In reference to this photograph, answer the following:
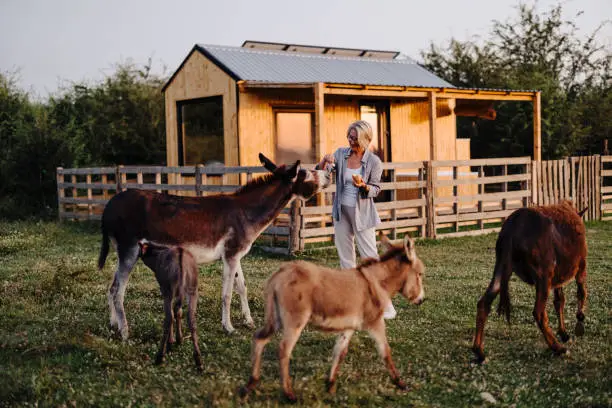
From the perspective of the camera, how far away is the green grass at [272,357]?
507 centimetres

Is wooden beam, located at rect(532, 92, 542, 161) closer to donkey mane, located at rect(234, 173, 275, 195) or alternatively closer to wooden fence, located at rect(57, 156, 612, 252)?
wooden fence, located at rect(57, 156, 612, 252)

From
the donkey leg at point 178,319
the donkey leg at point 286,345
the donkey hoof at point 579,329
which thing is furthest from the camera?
the donkey hoof at point 579,329

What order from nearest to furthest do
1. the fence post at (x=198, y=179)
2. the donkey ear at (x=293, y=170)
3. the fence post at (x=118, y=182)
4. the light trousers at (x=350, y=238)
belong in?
the light trousers at (x=350, y=238) → the donkey ear at (x=293, y=170) → the fence post at (x=198, y=179) → the fence post at (x=118, y=182)

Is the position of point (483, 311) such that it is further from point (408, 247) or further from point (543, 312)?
point (408, 247)

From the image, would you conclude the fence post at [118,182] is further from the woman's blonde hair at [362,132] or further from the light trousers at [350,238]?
the woman's blonde hair at [362,132]

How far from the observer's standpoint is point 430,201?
46.3ft

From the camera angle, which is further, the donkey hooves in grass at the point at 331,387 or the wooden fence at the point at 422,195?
the wooden fence at the point at 422,195

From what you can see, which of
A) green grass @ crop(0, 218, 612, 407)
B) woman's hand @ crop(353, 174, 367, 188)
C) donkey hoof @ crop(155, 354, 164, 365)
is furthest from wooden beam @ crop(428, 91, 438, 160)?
donkey hoof @ crop(155, 354, 164, 365)

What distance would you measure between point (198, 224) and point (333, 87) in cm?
790

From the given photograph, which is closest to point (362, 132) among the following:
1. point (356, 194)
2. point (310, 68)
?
point (356, 194)

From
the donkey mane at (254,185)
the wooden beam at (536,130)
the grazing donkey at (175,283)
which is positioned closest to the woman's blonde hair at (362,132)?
the donkey mane at (254,185)

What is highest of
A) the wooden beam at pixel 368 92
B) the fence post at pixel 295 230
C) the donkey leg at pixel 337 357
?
the wooden beam at pixel 368 92

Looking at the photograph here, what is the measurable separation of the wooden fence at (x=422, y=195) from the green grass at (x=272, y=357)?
11.5 ft

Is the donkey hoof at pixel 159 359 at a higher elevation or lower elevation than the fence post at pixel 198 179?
lower
